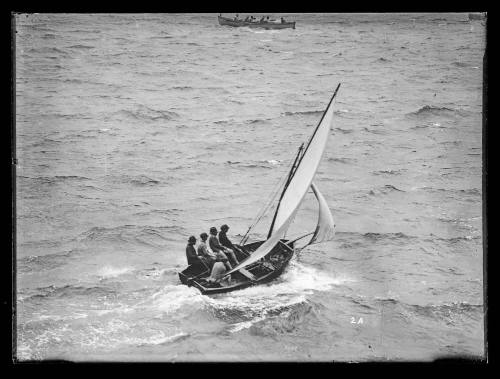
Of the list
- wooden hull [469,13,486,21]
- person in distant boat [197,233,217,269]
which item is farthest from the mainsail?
wooden hull [469,13,486,21]

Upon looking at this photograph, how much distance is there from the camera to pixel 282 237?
8734 millimetres

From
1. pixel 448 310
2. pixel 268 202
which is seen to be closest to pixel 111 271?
pixel 268 202

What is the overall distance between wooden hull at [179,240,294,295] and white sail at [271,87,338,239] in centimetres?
38

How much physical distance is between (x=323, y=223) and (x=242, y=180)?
3.89ft

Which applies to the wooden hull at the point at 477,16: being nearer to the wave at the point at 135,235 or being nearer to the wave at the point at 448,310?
the wave at the point at 448,310

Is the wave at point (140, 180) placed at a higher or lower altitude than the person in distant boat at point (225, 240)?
higher

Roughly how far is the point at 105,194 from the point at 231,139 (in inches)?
70.2

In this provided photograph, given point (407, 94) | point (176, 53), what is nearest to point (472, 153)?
point (407, 94)

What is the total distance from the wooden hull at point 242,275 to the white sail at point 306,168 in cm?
38

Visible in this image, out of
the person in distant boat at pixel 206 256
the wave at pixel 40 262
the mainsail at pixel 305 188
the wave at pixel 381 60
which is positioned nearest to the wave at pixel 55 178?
the wave at pixel 40 262

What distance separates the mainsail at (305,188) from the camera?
8453mm

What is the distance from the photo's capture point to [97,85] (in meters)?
8.91

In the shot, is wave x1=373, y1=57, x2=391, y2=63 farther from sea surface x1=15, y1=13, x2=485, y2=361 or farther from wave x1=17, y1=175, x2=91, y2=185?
wave x1=17, y1=175, x2=91, y2=185

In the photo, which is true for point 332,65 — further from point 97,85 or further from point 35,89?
point 35,89
